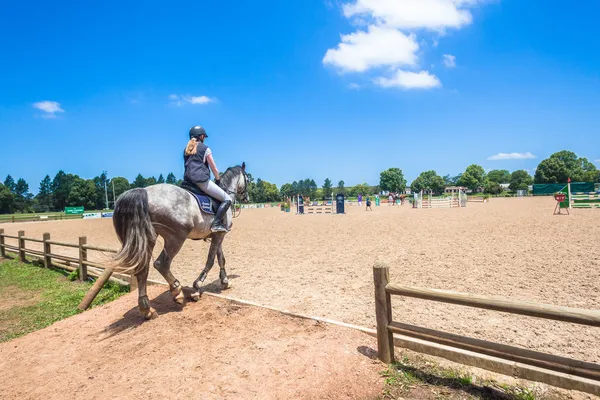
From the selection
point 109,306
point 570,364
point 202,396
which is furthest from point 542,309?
point 109,306

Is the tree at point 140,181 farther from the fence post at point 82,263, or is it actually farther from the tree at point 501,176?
the tree at point 501,176

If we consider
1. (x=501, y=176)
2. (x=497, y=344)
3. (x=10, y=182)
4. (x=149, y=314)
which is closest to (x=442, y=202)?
(x=497, y=344)

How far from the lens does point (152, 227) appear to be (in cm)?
439

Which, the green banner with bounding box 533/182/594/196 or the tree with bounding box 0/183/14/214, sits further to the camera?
the tree with bounding box 0/183/14/214

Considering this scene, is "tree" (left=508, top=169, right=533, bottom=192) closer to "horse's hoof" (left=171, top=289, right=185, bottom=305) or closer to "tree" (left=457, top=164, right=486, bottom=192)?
"tree" (left=457, top=164, right=486, bottom=192)

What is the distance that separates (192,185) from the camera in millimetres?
5188

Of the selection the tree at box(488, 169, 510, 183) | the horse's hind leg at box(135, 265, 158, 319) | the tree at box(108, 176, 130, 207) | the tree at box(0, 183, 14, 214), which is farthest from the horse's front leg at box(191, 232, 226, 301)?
the tree at box(488, 169, 510, 183)

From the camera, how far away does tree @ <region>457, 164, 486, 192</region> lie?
9581 cm

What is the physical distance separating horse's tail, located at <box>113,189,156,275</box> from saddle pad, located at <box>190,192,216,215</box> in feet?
2.86

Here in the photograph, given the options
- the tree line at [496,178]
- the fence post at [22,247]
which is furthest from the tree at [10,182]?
the fence post at [22,247]

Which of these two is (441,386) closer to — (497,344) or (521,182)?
(497,344)

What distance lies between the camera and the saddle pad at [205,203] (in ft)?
16.7

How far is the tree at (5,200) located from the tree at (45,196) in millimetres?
10532

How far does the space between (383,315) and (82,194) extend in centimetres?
8458
